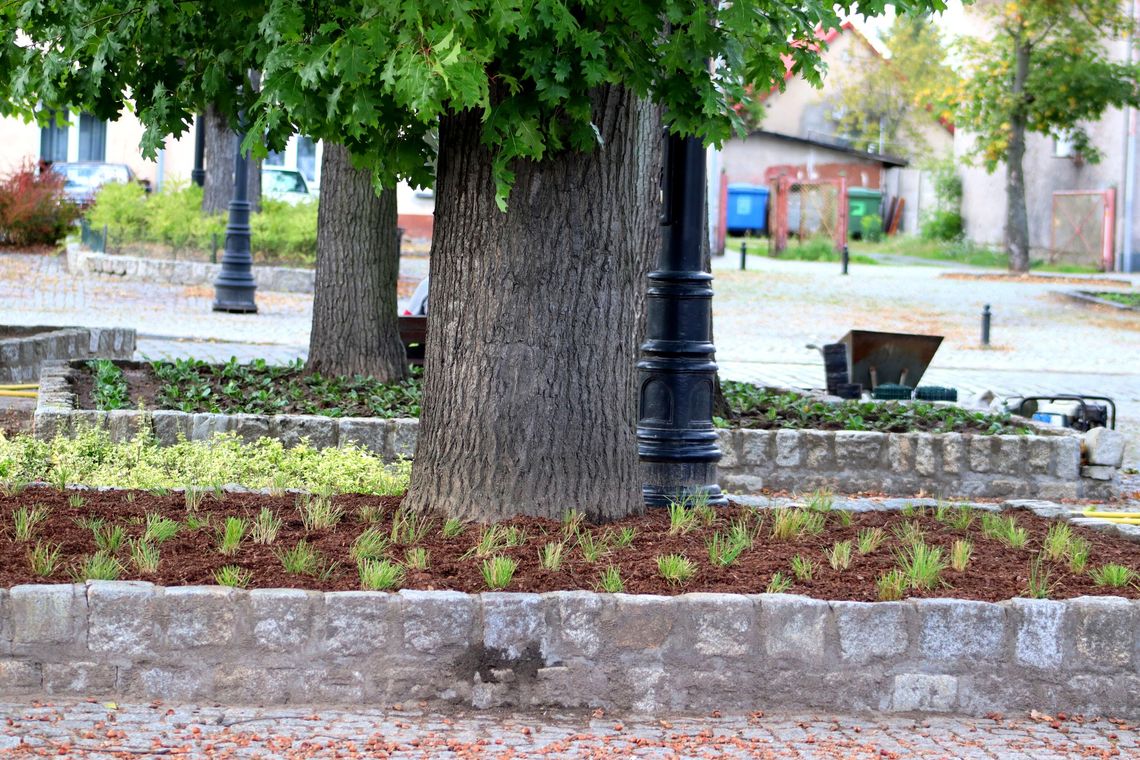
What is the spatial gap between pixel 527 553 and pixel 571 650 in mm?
784

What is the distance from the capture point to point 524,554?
5.83m

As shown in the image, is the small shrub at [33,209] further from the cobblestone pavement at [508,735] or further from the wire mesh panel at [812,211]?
the cobblestone pavement at [508,735]

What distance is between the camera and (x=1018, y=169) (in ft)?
111

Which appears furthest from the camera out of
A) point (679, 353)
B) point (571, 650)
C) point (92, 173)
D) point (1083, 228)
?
point (1083, 228)

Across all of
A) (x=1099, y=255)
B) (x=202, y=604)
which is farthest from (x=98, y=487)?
(x=1099, y=255)

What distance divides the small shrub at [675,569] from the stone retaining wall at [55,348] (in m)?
8.22

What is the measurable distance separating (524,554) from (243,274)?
1526cm

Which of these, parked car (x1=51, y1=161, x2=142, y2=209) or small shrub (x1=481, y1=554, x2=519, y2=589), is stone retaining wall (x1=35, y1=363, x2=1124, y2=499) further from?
parked car (x1=51, y1=161, x2=142, y2=209)

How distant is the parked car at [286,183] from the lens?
31.7 m

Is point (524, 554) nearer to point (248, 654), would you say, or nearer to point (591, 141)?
point (248, 654)

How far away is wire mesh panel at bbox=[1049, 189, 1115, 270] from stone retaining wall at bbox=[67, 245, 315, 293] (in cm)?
2182

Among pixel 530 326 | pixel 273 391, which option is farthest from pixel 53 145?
pixel 530 326

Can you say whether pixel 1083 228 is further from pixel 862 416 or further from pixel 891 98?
pixel 862 416

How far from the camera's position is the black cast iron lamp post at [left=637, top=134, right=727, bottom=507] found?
7.44 meters
